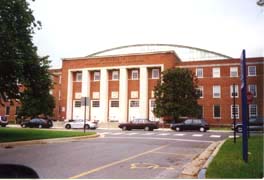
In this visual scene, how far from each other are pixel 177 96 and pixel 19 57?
29858 mm

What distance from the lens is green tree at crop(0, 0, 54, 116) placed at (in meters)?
16.8

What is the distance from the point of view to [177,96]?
45.2 meters

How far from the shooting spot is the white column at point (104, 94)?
5872 cm

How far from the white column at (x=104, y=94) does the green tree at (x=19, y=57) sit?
Result: 1457 inches

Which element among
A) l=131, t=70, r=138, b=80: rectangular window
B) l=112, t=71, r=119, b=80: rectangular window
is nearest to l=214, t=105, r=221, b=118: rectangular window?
l=131, t=70, r=138, b=80: rectangular window

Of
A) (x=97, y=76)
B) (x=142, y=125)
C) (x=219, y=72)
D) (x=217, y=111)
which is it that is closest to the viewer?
(x=142, y=125)

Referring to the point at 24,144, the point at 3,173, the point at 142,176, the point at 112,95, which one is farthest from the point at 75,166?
the point at 112,95

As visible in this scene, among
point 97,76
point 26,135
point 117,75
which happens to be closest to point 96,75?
point 97,76

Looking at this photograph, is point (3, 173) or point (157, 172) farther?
point (157, 172)

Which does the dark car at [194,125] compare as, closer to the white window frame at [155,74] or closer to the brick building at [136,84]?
the brick building at [136,84]

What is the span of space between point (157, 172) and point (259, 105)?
4530cm

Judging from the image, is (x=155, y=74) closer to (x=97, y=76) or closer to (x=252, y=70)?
(x=97, y=76)

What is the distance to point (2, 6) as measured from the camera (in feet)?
55.0

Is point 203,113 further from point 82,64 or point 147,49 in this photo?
point 147,49
